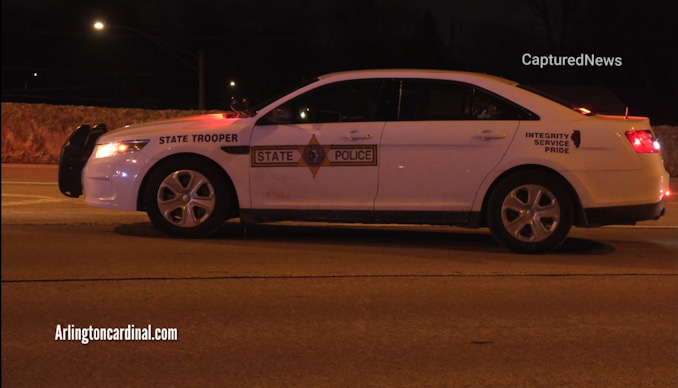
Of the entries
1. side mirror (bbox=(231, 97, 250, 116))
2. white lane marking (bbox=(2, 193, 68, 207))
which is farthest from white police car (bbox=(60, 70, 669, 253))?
white lane marking (bbox=(2, 193, 68, 207))

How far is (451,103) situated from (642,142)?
1.66 metres

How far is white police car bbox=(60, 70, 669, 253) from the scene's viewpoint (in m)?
8.04

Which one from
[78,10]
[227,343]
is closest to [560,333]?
[227,343]

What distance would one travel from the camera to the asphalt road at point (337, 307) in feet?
15.6

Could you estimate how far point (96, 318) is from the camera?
5.70 m

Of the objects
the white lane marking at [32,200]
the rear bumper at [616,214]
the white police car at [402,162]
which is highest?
the white police car at [402,162]

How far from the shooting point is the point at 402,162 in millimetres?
8148

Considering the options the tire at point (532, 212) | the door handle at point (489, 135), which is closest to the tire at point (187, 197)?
the door handle at point (489, 135)

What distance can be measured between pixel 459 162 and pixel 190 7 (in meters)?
63.8

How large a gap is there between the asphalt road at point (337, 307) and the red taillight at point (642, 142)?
92 centimetres

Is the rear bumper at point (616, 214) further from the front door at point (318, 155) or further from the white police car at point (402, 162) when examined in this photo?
the front door at point (318, 155)

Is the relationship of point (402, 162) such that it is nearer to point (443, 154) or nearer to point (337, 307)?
point (443, 154)

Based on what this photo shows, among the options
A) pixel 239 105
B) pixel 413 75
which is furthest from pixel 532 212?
pixel 239 105

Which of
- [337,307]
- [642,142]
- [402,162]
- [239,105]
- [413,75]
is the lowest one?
[337,307]
